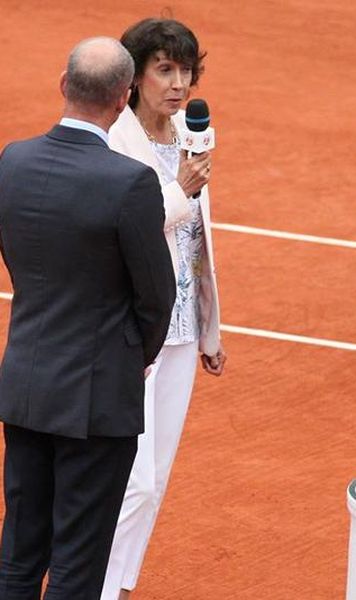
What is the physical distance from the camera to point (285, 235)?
1202 centimetres

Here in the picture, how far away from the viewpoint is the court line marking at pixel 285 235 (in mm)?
11906

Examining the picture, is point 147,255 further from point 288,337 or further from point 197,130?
point 288,337

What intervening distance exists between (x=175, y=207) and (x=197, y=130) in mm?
317

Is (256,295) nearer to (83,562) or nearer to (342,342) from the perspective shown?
(342,342)

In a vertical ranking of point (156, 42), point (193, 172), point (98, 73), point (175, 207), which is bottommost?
point (175, 207)

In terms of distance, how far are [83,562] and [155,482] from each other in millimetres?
1208

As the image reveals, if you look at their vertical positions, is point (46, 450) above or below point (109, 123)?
below

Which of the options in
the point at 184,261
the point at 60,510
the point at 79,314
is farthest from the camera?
the point at 184,261

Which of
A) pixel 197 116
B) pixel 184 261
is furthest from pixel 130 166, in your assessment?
pixel 184 261

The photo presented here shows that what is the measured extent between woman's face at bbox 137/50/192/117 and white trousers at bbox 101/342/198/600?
100 cm

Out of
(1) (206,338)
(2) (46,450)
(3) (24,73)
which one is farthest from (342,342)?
(3) (24,73)

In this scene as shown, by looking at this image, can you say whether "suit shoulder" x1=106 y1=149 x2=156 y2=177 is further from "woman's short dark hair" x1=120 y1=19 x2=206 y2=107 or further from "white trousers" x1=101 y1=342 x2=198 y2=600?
"white trousers" x1=101 y1=342 x2=198 y2=600

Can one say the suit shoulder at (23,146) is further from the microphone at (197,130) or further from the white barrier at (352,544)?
the white barrier at (352,544)

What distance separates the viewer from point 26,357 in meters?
5.65
